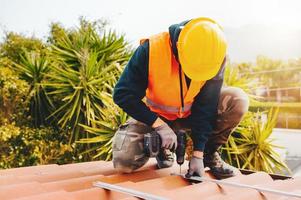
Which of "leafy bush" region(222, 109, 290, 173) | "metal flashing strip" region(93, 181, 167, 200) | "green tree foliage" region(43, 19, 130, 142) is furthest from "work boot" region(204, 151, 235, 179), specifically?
"green tree foliage" region(43, 19, 130, 142)

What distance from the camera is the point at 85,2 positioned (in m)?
8.82

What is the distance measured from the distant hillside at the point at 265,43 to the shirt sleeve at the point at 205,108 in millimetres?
4297

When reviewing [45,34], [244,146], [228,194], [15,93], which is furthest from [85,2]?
[228,194]

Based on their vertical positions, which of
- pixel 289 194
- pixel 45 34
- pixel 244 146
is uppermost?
pixel 45 34

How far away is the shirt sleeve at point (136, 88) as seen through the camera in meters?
2.15

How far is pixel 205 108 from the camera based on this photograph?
2275 millimetres

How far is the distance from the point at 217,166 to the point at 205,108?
1.27ft

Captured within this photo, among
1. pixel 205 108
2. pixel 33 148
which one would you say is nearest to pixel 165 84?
pixel 205 108

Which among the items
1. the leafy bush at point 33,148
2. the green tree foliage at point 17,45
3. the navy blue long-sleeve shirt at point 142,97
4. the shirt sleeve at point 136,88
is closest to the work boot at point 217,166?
the navy blue long-sleeve shirt at point 142,97

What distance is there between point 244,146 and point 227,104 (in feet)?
7.31

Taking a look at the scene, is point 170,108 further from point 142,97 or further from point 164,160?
point 164,160

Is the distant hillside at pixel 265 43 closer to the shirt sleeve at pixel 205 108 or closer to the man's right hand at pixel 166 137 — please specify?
the shirt sleeve at pixel 205 108

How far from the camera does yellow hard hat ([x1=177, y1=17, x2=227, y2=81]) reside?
1.94 m

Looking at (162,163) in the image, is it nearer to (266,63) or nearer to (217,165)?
(217,165)
